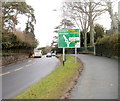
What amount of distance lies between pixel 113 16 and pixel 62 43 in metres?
17.2

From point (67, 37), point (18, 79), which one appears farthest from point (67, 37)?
point (18, 79)

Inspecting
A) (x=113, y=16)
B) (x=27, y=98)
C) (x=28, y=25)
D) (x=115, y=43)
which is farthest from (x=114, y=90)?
(x=28, y=25)

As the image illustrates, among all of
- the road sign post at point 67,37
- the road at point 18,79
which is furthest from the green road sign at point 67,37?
the road at point 18,79

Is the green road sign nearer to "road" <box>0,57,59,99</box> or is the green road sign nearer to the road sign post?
the road sign post

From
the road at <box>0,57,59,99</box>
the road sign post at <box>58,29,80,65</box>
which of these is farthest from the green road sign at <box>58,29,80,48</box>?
the road at <box>0,57,59,99</box>

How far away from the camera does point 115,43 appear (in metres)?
21.6

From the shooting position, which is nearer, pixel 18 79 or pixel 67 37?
pixel 18 79

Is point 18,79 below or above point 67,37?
below

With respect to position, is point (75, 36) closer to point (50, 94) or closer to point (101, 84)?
point (101, 84)

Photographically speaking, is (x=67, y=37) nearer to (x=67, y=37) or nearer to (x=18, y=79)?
(x=67, y=37)

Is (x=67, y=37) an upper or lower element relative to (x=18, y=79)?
upper

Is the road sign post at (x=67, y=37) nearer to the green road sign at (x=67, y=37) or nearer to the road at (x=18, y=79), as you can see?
the green road sign at (x=67, y=37)

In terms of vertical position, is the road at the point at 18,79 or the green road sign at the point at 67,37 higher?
the green road sign at the point at 67,37

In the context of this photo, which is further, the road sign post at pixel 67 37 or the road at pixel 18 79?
the road sign post at pixel 67 37
